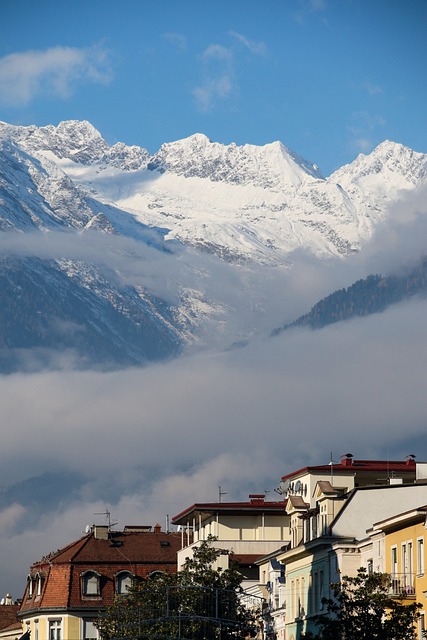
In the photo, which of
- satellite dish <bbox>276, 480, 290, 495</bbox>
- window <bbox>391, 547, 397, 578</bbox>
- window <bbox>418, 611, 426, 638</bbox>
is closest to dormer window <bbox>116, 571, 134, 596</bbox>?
satellite dish <bbox>276, 480, 290, 495</bbox>

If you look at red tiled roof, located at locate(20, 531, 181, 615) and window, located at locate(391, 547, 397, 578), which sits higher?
red tiled roof, located at locate(20, 531, 181, 615)

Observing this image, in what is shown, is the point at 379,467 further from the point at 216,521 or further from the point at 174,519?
the point at 174,519

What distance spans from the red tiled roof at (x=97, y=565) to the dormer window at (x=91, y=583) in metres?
0.34

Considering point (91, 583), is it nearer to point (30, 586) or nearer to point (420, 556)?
point (30, 586)

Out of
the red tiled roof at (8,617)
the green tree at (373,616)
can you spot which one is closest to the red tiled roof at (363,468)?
the green tree at (373,616)

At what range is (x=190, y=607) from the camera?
122 metres

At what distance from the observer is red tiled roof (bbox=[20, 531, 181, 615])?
16475 centimetres

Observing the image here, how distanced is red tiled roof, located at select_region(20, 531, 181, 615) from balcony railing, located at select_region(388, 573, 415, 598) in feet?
225

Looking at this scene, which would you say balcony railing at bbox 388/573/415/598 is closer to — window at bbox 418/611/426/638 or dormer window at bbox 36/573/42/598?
window at bbox 418/611/426/638

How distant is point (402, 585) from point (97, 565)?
71.4m

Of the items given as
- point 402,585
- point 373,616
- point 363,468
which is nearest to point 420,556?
point 402,585

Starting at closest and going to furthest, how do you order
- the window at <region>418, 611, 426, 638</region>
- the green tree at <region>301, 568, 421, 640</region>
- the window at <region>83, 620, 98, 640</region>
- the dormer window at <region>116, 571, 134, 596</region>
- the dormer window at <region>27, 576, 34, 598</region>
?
1. the green tree at <region>301, 568, 421, 640</region>
2. the window at <region>418, 611, 426, 638</region>
3. the window at <region>83, 620, 98, 640</region>
4. the dormer window at <region>116, 571, 134, 596</region>
5. the dormer window at <region>27, 576, 34, 598</region>

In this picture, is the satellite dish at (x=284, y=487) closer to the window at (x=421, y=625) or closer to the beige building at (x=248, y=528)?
the beige building at (x=248, y=528)

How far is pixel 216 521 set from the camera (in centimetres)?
15338
